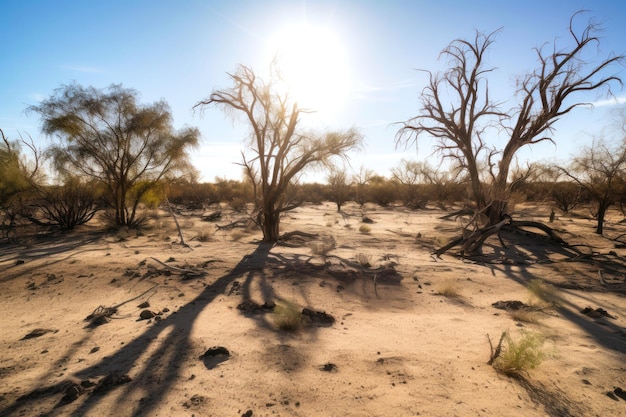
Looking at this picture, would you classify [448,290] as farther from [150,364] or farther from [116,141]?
[116,141]

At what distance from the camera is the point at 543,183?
2728cm

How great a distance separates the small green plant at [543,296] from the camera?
601 centimetres

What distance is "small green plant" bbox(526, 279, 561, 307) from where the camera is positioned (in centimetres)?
601

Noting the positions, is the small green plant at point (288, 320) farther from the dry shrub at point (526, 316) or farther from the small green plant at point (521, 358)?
the dry shrub at point (526, 316)

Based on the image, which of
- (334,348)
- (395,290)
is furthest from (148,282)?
(395,290)

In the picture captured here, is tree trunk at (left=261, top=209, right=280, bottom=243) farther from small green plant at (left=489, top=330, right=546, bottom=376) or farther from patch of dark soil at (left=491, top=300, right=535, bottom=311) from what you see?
small green plant at (left=489, top=330, right=546, bottom=376)

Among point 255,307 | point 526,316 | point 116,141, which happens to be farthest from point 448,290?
point 116,141

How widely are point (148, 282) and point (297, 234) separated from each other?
20.0 feet

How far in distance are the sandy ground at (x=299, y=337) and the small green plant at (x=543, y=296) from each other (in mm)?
170

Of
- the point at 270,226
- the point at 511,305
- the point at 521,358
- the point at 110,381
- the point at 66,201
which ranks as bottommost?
the point at 511,305

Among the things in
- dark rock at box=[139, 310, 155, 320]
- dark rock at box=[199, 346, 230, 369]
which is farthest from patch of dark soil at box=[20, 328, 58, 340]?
dark rock at box=[199, 346, 230, 369]

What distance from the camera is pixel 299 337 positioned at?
15.2 ft

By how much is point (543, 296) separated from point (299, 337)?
4.88 meters

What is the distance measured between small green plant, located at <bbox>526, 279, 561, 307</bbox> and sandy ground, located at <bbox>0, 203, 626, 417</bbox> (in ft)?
0.56
